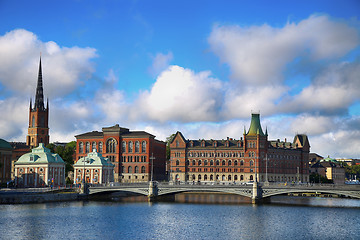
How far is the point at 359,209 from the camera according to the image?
101562 millimetres

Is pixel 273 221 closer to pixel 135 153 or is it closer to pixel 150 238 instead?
pixel 150 238

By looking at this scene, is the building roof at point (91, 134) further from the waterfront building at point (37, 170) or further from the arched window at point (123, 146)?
the waterfront building at point (37, 170)

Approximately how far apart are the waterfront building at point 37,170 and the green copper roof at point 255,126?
78704 mm

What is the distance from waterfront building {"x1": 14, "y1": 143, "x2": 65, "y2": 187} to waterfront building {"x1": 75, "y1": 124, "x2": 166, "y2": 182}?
4001cm

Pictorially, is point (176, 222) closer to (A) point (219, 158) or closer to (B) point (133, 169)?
(B) point (133, 169)

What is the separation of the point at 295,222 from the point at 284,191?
80.7 feet

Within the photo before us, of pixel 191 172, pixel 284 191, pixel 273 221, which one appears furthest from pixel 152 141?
pixel 273 221

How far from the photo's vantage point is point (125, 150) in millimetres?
181375

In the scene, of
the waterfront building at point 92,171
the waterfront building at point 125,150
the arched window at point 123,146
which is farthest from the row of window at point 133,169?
the waterfront building at point 92,171

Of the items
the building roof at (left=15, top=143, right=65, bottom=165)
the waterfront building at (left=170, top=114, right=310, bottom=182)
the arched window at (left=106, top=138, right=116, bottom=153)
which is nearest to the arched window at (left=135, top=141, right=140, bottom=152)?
the arched window at (left=106, top=138, right=116, bottom=153)

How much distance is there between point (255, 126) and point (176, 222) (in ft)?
374

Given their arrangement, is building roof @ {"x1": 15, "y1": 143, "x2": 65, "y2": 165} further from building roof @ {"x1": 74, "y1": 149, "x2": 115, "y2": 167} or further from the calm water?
the calm water

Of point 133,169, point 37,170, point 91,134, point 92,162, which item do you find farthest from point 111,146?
point 37,170

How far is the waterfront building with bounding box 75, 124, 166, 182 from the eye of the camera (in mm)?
178750
